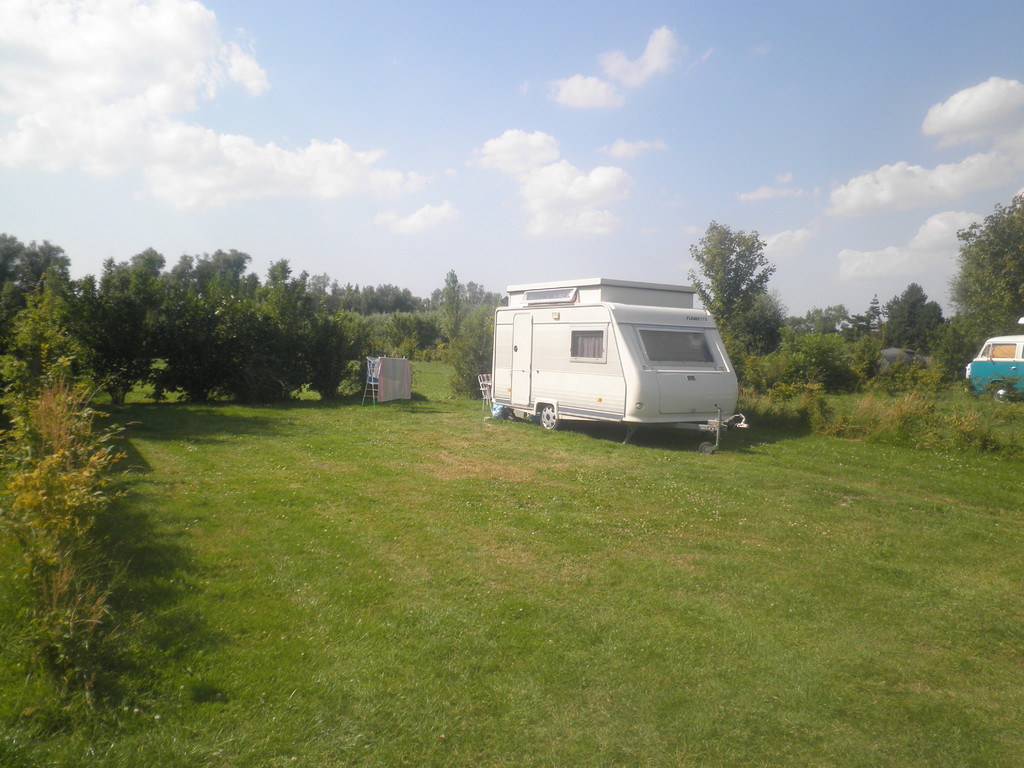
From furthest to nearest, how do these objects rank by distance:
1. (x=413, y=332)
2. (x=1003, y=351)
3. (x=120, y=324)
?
(x=413, y=332) < (x=1003, y=351) < (x=120, y=324)

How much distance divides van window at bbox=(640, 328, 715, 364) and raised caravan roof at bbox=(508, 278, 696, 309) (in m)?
0.95

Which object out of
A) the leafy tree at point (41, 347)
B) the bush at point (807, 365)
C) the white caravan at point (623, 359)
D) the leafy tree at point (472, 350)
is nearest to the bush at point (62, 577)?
the leafy tree at point (41, 347)

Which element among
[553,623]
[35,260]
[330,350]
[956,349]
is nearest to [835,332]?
[956,349]

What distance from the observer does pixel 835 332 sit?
65.3 feet

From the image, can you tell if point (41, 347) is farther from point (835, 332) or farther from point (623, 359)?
point (835, 332)

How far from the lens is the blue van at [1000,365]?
1925cm

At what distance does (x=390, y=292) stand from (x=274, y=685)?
8679 cm

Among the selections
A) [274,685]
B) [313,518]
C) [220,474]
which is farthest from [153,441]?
[274,685]

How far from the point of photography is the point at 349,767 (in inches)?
121

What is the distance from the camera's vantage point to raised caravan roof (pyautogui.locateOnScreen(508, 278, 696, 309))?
1252 cm

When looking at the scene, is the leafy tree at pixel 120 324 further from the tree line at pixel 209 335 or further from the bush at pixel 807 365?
the bush at pixel 807 365

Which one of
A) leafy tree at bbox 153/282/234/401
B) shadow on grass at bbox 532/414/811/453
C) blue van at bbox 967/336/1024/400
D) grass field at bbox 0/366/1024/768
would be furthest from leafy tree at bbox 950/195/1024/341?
leafy tree at bbox 153/282/234/401

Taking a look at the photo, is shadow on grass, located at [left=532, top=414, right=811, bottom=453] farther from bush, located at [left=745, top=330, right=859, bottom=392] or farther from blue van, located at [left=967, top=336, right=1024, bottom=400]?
blue van, located at [left=967, top=336, right=1024, bottom=400]

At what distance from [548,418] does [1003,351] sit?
53.5 ft
